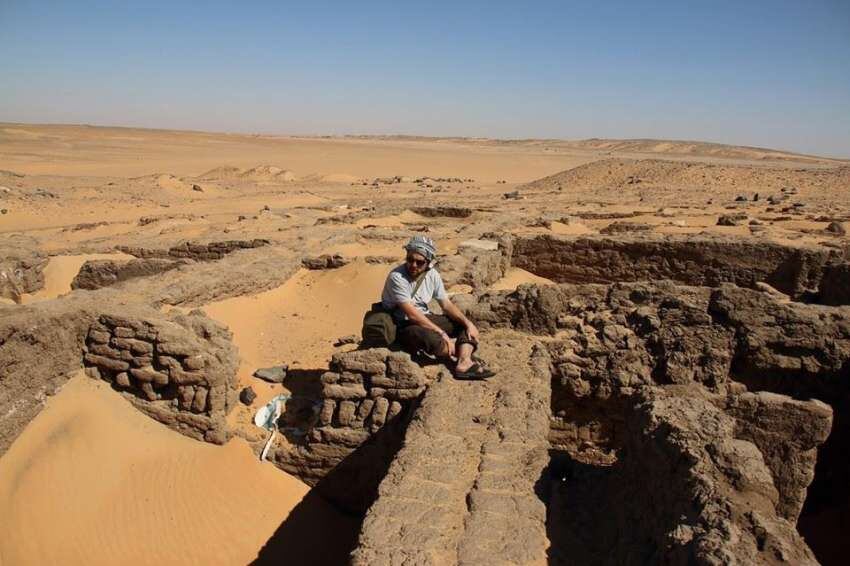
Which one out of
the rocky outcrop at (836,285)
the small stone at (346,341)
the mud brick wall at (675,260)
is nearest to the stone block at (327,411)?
the small stone at (346,341)

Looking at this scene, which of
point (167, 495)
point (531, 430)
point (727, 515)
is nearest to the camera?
point (727, 515)

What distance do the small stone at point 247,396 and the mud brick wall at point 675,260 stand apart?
5751 mm

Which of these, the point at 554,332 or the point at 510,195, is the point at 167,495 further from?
the point at 510,195


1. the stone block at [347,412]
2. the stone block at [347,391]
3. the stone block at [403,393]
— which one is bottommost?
the stone block at [347,412]

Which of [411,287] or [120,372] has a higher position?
[411,287]

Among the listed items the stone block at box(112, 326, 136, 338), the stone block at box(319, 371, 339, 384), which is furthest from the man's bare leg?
the stone block at box(112, 326, 136, 338)

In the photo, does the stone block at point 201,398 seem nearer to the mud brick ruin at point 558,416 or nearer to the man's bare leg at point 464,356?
the mud brick ruin at point 558,416

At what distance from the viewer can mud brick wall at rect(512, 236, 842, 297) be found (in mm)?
8391

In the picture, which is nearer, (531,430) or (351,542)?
(531,430)

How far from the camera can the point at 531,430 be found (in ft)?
12.4

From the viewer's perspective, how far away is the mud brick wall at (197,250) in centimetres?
1001

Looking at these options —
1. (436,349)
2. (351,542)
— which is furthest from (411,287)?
(351,542)

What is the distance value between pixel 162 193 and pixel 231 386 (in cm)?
1940

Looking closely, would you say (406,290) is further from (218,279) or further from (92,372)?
(218,279)
